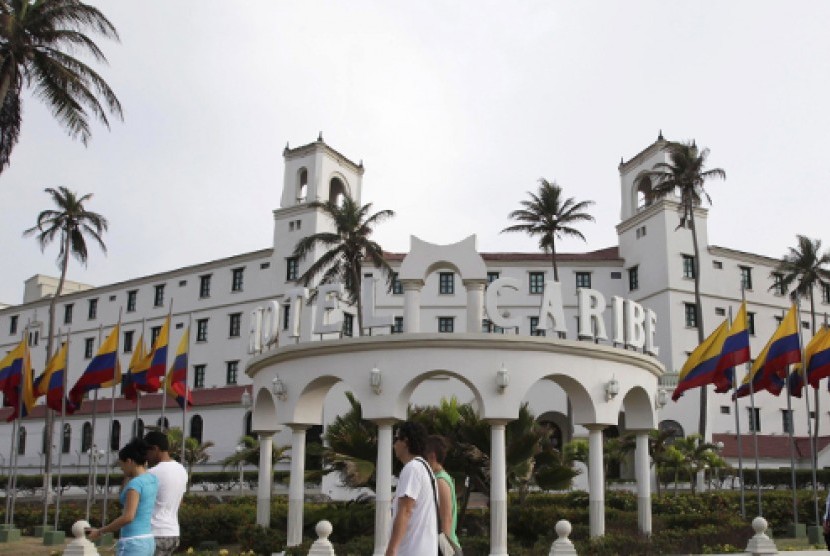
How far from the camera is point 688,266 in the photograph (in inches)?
2297

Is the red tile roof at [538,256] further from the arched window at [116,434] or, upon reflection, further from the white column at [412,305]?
the white column at [412,305]

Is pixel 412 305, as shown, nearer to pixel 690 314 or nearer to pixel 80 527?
pixel 80 527

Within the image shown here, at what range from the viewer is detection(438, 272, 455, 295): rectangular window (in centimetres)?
6119

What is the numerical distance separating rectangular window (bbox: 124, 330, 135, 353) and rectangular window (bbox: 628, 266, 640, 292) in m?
39.4

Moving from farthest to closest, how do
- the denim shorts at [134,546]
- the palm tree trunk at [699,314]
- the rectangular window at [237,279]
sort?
the rectangular window at [237,279] < the palm tree trunk at [699,314] < the denim shorts at [134,546]

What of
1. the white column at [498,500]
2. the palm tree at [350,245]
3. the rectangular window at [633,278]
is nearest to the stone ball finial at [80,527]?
the white column at [498,500]

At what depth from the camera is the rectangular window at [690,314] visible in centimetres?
5706

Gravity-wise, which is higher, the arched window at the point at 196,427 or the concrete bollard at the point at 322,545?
the arched window at the point at 196,427

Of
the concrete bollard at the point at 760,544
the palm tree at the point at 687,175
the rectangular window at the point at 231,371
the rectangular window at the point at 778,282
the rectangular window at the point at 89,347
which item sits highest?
the palm tree at the point at 687,175

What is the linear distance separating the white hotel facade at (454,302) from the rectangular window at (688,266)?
0.14m

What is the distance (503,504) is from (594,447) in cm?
301

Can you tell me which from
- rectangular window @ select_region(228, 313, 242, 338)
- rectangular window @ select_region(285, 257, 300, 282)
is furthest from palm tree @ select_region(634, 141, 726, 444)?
rectangular window @ select_region(228, 313, 242, 338)

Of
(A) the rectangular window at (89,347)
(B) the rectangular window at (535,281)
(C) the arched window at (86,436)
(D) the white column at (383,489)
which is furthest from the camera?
(A) the rectangular window at (89,347)

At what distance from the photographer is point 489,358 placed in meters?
18.9
